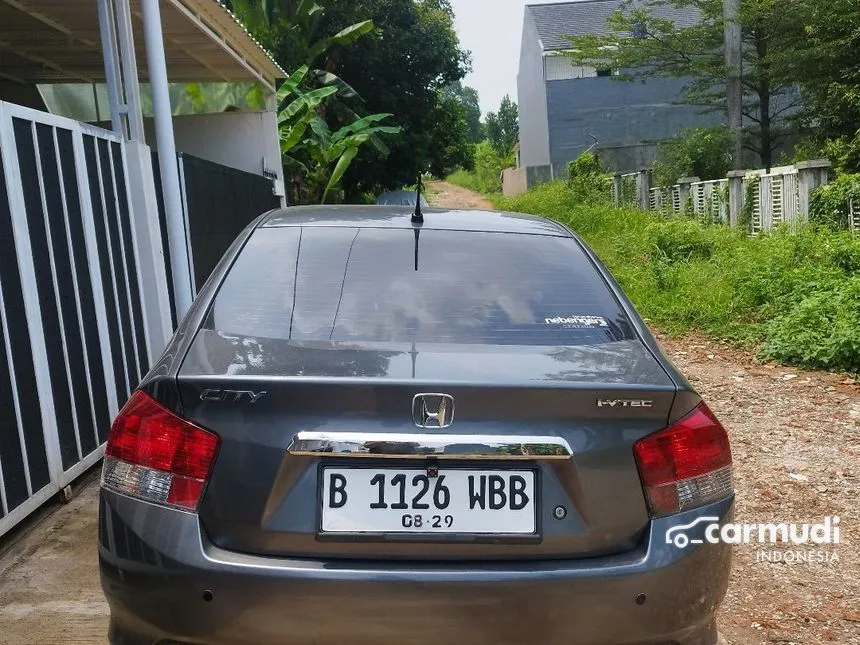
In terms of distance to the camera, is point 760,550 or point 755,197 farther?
point 755,197

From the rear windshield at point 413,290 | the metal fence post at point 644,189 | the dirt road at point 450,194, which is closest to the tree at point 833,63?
the metal fence post at point 644,189

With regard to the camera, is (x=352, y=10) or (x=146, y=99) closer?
(x=146, y=99)

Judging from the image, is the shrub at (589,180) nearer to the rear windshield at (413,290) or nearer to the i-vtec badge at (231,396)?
the rear windshield at (413,290)

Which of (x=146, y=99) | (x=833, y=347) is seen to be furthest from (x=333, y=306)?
(x=146, y=99)

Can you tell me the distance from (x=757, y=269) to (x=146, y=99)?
8.55 metres

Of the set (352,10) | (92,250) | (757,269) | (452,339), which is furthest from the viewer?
(352,10)

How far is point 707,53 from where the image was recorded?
866 inches

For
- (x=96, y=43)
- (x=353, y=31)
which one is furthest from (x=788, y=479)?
(x=353, y=31)

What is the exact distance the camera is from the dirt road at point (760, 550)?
3.05m

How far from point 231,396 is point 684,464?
1077 millimetres

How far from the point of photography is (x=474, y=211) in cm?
314

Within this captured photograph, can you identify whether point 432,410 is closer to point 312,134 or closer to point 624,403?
point 624,403

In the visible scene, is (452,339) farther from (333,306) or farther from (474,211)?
(474,211)

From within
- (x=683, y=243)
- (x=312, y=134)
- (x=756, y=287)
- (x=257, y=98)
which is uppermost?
(x=257, y=98)
